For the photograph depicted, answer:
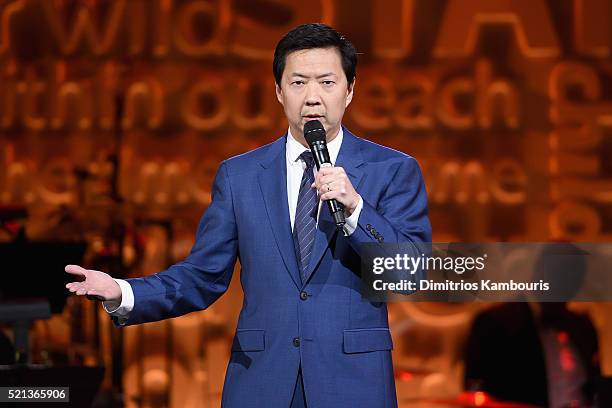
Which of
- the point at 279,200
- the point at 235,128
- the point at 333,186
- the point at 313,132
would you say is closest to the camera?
the point at 333,186

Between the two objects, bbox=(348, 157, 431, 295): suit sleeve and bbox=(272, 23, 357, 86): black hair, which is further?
bbox=(272, 23, 357, 86): black hair

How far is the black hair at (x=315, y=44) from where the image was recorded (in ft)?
6.38

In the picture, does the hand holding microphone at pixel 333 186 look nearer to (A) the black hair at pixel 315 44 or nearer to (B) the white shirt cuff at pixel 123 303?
(A) the black hair at pixel 315 44

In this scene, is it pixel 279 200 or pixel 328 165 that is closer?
pixel 328 165

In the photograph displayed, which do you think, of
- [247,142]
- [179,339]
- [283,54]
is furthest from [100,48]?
[283,54]

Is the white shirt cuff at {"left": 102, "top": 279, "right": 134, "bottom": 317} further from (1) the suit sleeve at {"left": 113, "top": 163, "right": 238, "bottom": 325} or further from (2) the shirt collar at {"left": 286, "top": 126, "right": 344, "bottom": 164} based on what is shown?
(2) the shirt collar at {"left": 286, "top": 126, "right": 344, "bottom": 164}

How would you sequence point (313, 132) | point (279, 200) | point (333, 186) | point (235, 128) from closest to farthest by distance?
point (333, 186)
point (313, 132)
point (279, 200)
point (235, 128)

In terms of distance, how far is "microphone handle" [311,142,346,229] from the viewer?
67.0 inches

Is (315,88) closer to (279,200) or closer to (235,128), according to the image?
(279,200)

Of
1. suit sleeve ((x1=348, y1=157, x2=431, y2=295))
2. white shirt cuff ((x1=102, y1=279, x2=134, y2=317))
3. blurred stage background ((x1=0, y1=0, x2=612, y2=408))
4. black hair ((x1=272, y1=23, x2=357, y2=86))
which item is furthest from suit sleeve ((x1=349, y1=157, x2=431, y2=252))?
blurred stage background ((x1=0, y1=0, x2=612, y2=408))

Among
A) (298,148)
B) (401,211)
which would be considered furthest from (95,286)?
(401,211)

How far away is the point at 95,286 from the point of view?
1.84m

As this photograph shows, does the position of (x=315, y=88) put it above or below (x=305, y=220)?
Answer: above

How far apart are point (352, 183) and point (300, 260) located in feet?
0.57
